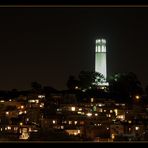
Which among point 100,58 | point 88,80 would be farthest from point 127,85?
point 100,58

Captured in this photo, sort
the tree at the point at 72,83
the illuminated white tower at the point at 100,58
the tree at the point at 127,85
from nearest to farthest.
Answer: the tree at the point at 127,85
the tree at the point at 72,83
the illuminated white tower at the point at 100,58

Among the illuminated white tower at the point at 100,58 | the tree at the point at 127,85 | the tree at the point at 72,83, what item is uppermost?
the illuminated white tower at the point at 100,58

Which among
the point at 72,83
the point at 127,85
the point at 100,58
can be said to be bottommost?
the point at 127,85

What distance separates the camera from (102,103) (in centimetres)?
1166

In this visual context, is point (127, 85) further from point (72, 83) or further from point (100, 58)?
point (100, 58)

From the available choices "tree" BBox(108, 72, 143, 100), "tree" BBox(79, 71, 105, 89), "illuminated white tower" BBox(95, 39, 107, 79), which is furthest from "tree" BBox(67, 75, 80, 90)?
"illuminated white tower" BBox(95, 39, 107, 79)

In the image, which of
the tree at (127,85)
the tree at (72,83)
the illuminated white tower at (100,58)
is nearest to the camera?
the tree at (127,85)

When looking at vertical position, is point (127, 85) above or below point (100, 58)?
below

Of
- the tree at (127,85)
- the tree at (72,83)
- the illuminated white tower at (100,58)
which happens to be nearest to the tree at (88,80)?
the tree at (72,83)

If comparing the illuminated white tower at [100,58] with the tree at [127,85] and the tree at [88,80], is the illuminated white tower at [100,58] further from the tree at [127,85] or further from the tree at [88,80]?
the tree at [127,85]

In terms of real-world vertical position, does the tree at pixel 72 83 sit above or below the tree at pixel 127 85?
above

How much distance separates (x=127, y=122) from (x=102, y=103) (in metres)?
1.81

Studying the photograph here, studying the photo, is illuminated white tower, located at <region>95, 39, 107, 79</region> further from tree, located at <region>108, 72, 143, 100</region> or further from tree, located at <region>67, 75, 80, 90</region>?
tree, located at <region>108, 72, 143, 100</region>

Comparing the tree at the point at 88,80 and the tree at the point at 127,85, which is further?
the tree at the point at 88,80
